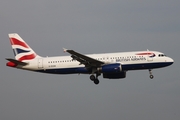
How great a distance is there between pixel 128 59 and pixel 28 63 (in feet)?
47.9

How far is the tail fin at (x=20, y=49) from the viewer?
232ft

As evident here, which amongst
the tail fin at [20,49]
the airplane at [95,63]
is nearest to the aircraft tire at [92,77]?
the airplane at [95,63]

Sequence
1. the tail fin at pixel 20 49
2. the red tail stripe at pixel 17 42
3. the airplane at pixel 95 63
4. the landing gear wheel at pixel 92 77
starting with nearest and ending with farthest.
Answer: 1. the airplane at pixel 95 63
2. the landing gear wheel at pixel 92 77
3. the tail fin at pixel 20 49
4. the red tail stripe at pixel 17 42

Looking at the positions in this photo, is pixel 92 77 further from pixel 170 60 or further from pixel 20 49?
pixel 20 49

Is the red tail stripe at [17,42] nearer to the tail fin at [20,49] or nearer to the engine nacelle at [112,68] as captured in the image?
the tail fin at [20,49]

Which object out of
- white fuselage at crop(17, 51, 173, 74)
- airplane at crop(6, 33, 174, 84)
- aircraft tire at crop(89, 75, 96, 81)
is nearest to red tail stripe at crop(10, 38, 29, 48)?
airplane at crop(6, 33, 174, 84)

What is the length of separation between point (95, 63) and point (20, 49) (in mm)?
12998

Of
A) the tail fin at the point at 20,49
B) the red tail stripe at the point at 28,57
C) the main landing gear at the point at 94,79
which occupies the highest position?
the tail fin at the point at 20,49

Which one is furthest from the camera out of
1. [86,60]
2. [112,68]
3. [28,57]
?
[28,57]

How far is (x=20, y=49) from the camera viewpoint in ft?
236

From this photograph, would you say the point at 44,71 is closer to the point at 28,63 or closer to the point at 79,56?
the point at 28,63

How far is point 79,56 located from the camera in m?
64.1

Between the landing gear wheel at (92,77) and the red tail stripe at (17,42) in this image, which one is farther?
the red tail stripe at (17,42)

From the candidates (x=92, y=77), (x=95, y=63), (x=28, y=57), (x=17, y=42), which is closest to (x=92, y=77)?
(x=92, y=77)
